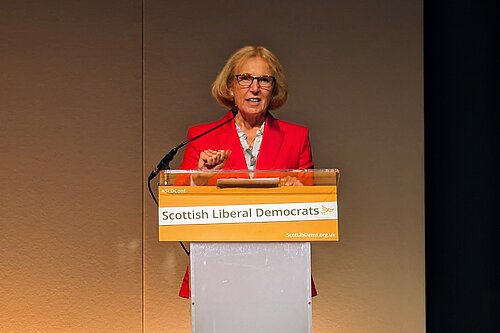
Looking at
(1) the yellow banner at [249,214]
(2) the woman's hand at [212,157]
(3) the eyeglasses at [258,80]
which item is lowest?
(1) the yellow banner at [249,214]

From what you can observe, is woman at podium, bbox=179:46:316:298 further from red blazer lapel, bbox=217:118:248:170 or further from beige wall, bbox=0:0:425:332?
beige wall, bbox=0:0:425:332

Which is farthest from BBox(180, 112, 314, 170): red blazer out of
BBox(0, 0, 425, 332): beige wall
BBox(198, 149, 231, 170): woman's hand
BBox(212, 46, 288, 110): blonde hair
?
BBox(0, 0, 425, 332): beige wall

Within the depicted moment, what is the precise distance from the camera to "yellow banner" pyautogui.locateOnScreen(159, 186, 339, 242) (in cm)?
240

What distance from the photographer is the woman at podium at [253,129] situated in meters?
3.41

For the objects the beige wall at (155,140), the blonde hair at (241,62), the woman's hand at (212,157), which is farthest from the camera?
the beige wall at (155,140)

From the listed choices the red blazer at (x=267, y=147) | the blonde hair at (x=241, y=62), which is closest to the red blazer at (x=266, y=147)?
the red blazer at (x=267, y=147)

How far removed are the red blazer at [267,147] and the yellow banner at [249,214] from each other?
0.94 metres

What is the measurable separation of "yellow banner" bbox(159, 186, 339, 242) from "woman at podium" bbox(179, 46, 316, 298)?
0.96 meters

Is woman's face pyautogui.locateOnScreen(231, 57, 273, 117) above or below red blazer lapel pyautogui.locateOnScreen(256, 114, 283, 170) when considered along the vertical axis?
above

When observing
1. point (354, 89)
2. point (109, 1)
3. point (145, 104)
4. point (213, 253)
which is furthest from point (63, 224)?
point (213, 253)

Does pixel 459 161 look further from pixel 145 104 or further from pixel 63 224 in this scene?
pixel 63 224

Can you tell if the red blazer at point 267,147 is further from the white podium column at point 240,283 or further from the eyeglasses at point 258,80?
the white podium column at point 240,283

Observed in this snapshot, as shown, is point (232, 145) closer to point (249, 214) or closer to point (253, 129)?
point (253, 129)

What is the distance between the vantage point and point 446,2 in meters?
4.48
